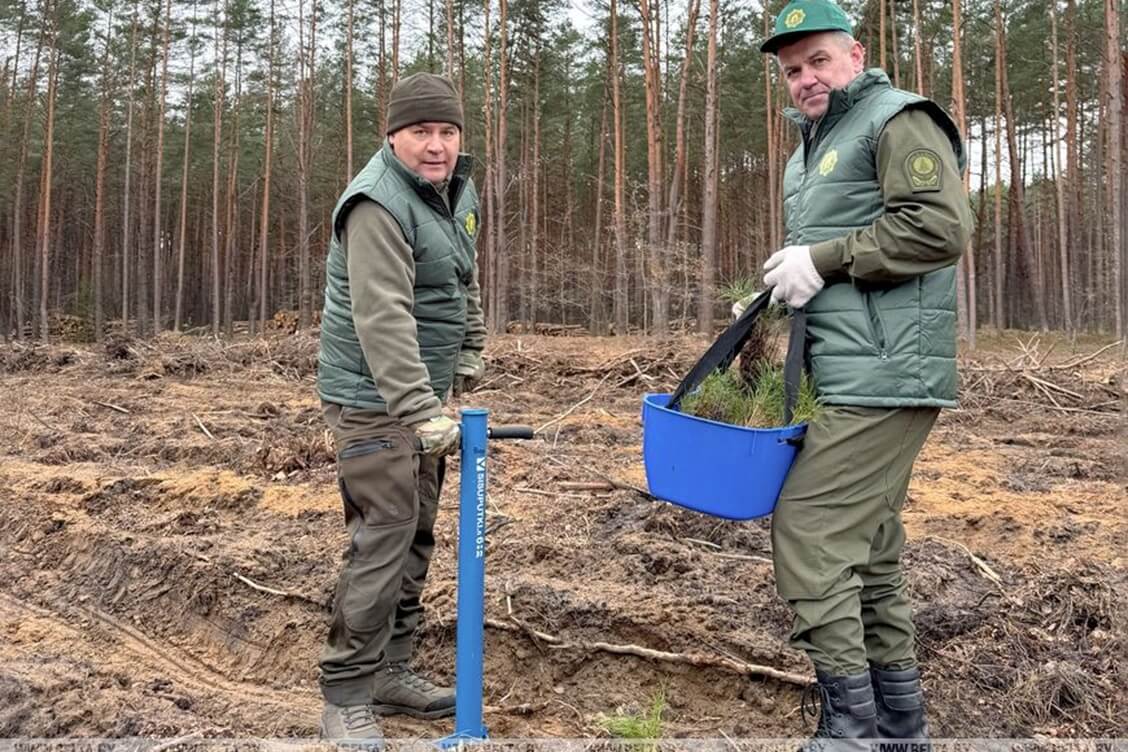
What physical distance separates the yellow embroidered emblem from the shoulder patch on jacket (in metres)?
0.21

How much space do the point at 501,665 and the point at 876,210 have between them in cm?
228

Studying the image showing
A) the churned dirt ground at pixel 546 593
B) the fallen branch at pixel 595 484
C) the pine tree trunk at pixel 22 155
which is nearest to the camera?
the churned dirt ground at pixel 546 593

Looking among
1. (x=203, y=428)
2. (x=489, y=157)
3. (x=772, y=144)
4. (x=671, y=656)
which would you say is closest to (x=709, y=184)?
(x=489, y=157)

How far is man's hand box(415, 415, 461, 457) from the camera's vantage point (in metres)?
2.44

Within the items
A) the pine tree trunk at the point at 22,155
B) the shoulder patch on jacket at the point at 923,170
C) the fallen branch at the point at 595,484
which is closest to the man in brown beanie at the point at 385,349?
the shoulder patch on jacket at the point at 923,170

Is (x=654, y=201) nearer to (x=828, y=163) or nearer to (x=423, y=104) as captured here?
(x=423, y=104)

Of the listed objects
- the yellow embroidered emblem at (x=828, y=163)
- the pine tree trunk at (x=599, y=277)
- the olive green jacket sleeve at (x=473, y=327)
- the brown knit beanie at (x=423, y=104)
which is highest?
the pine tree trunk at (x=599, y=277)

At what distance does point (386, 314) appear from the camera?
2.46 meters

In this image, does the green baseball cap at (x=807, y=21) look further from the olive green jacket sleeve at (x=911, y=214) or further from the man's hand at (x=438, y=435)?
the man's hand at (x=438, y=435)

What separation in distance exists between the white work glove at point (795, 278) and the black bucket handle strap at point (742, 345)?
6 centimetres

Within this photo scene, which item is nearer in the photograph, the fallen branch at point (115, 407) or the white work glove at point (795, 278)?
the white work glove at point (795, 278)

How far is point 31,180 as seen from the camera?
32719mm

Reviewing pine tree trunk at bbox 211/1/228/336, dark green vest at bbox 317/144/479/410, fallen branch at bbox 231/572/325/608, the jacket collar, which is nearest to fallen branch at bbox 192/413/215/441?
fallen branch at bbox 231/572/325/608

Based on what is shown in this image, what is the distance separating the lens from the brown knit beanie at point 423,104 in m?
2.58
